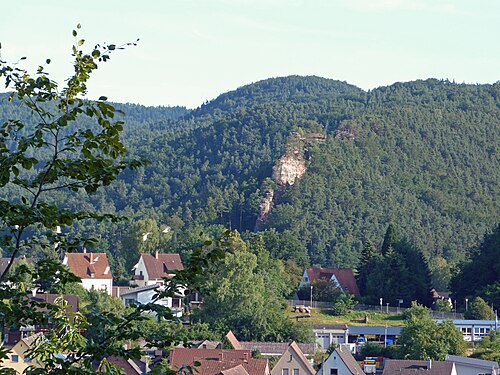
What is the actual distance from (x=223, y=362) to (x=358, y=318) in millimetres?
25793

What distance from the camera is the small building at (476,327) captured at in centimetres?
6594

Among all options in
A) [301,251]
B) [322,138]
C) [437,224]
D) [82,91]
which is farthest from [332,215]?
[82,91]

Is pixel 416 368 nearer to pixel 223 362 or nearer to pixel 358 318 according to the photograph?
pixel 223 362

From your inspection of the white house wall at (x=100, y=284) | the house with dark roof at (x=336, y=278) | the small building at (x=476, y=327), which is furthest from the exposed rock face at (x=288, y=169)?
the small building at (x=476, y=327)

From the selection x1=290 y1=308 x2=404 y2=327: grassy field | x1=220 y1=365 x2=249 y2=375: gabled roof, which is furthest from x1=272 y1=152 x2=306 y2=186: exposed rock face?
x1=220 y1=365 x2=249 y2=375: gabled roof

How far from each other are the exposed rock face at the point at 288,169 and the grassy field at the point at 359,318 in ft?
182

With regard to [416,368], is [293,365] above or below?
below

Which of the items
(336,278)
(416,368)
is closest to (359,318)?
(336,278)

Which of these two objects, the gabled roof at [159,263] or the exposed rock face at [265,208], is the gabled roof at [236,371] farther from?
the exposed rock face at [265,208]

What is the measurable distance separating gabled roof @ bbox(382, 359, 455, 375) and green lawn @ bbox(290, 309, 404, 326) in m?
17.3

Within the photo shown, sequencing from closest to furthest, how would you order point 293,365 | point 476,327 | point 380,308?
point 293,365 → point 476,327 → point 380,308

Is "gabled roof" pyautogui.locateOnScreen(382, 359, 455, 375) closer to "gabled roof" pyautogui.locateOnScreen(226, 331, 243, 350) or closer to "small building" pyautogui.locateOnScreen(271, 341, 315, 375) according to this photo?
"small building" pyautogui.locateOnScreen(271, 341, 315, 375)

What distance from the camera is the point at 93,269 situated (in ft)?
252

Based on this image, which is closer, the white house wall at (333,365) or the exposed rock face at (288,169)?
the white house wall at (333,365)
